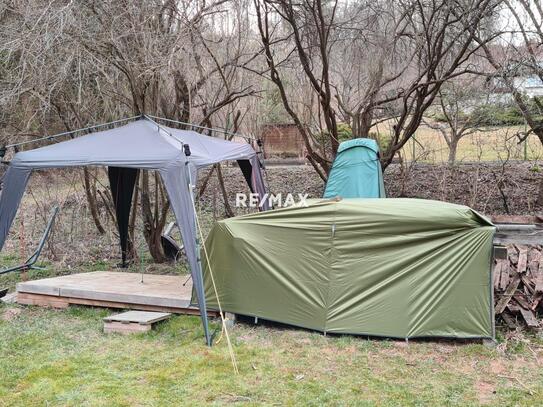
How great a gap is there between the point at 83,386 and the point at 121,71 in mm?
4618

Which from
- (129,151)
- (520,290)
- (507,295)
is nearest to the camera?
(507,295)

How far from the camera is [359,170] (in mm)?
8578

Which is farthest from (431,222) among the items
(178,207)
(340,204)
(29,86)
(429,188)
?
(429,188)

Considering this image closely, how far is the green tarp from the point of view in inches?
336

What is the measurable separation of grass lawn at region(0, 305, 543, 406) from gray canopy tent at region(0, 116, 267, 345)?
0.51m

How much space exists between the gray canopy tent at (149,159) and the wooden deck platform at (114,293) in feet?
2.22

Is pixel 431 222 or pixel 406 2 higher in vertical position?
pixel 406 2

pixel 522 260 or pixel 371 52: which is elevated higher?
pixel 371 52

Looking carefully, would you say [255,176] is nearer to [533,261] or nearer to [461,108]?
[533,261]

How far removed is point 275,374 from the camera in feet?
13.0

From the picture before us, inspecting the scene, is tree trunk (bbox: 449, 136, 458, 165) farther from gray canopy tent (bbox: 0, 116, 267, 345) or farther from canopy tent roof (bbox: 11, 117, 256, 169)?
canopy tent roof (bbox: 11, 117, 256, 169)

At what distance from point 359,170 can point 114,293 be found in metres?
4.48

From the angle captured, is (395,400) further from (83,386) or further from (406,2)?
(406,2)

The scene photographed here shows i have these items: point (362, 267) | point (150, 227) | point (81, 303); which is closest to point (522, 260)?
point (362, 267)
